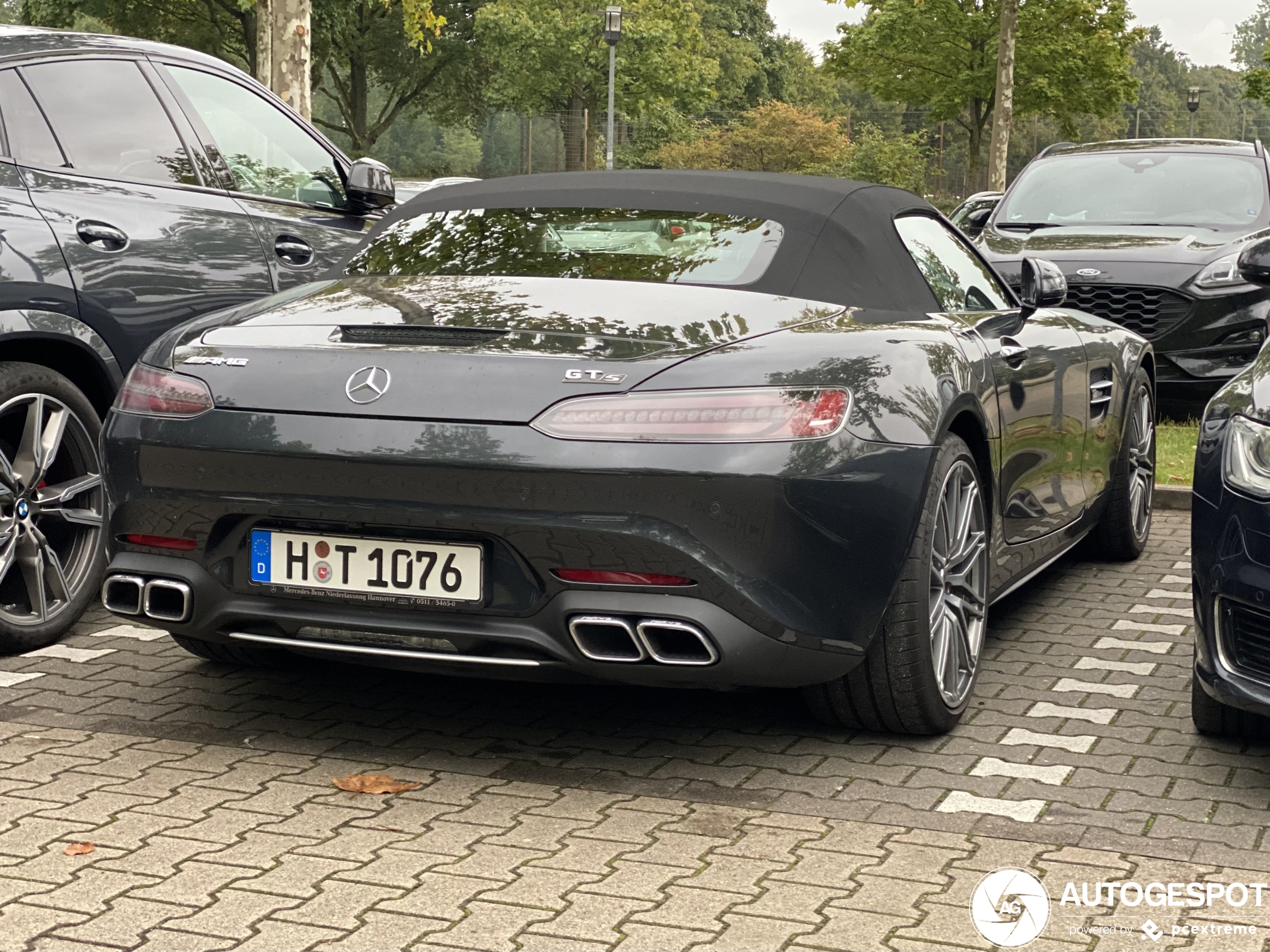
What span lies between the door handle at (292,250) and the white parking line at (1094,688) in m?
3.12

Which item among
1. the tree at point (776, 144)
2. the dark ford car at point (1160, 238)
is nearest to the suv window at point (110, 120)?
the dark ford car at point (1160, 238)

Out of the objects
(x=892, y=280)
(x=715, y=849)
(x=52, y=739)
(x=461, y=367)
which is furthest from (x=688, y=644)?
(x=52, y=739)

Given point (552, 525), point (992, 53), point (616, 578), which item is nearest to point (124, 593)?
point (552, 525)

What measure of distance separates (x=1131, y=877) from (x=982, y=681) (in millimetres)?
1656

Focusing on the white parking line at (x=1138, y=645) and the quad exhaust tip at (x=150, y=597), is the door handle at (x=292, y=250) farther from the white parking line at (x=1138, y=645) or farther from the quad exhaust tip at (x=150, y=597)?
A: the white parking line at (x=1138, y=645)

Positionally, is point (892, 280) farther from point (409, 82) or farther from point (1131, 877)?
point (409, 82)

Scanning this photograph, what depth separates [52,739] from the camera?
4227 millimetres

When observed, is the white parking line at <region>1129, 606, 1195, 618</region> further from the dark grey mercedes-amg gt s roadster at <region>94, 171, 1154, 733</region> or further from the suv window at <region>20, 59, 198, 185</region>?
the suv window at <region>20, 59, 198, 185</region>

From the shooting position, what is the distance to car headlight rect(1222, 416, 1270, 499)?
3838 millimetres

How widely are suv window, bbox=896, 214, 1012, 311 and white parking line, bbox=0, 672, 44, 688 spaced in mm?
2840

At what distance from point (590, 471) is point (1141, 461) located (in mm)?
3928

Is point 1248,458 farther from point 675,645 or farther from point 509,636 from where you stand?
point 509,636

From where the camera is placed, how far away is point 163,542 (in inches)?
155

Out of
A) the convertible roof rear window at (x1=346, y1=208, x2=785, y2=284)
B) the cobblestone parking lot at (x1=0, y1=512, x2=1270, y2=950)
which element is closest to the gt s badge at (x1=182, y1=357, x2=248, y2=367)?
the convertible roof rear window at (x1=346, y1=208, x2=785, y2=284)
